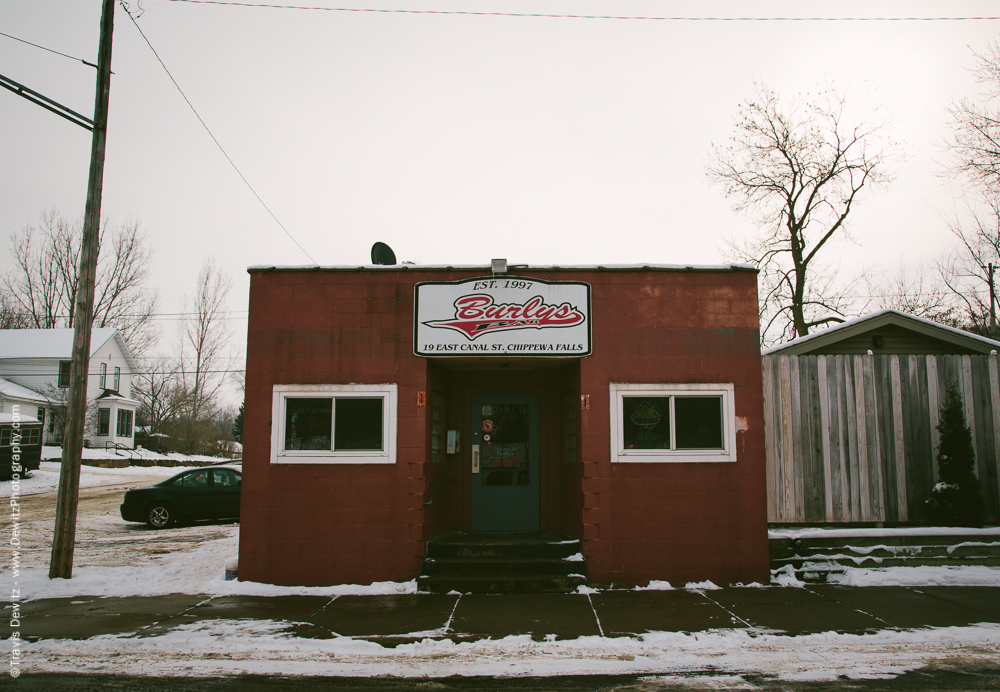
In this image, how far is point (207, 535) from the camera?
13258 millimetres

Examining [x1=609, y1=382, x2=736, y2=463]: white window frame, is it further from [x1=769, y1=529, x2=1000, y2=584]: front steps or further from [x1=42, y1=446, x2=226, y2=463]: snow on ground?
[x1=42, y1=446, x2=226, y2=463]: snow on ground

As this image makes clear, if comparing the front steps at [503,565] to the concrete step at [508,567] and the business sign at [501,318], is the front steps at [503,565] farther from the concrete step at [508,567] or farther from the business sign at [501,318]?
the business sign at [501,318]

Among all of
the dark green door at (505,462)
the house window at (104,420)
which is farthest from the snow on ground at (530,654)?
the house window at (104,420)

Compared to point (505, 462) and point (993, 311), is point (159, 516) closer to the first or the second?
point (505, 462)

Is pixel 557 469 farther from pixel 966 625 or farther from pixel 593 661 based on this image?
pixel 966 625

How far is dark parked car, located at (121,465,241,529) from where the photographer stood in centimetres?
1467

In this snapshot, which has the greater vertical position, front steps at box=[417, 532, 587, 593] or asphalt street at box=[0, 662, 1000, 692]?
front steps at box=[417, 532, 587, 593]

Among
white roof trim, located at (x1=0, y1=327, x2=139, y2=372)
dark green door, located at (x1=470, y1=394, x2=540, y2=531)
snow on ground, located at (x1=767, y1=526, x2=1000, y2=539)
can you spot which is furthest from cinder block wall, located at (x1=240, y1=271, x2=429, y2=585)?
white roof trim, located at (x1=0, y1=327, x2=139, y2=372)

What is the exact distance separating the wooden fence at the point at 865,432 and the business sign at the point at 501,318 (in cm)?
280

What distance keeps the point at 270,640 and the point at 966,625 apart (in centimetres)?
666

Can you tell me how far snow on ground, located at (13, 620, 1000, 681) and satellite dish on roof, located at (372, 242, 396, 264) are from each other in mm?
5347

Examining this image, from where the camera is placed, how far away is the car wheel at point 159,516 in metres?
14.7

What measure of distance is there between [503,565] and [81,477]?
29.6m

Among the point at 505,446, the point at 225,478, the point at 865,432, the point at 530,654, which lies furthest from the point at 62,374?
the point at 865,432
